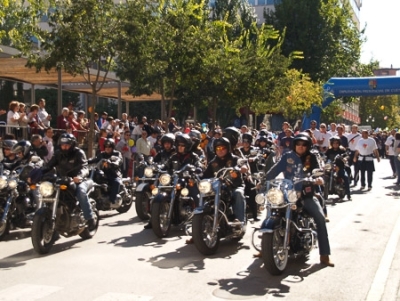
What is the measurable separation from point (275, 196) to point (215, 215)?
141 centimetres

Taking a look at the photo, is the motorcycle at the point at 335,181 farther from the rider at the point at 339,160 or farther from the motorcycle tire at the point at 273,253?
the motorcycle tire at the point at 273,253

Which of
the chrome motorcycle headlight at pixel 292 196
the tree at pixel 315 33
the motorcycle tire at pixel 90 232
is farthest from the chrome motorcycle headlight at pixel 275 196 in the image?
the tree at pixel 315 33

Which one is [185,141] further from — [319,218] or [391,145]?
[391,145]

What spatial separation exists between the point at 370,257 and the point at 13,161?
6.23 m

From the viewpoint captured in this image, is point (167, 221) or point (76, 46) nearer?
point (167, 221)

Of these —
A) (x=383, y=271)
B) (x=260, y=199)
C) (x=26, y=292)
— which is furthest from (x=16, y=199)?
(x=383, y=271)

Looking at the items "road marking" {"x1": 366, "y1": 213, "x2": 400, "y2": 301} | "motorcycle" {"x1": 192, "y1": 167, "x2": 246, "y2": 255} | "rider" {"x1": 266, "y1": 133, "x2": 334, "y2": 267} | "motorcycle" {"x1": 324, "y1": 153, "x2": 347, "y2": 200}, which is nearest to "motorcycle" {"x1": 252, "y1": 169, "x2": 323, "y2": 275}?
"rider" {"x1": 266, "y1": 133, "x2": 334, "y2": 267}

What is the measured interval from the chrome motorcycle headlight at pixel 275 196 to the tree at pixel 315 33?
137 ft

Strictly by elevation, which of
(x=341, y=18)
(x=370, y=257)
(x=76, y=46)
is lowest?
(x=370, y=257)

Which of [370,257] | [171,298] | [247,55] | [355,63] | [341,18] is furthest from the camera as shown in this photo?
[355,63]

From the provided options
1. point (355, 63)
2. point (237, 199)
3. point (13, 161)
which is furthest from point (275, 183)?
point (355, 63)

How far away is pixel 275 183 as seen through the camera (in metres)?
7.84

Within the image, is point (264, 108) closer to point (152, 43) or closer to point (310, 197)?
point (152, 43)

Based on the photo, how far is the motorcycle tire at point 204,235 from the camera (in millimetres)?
8625
